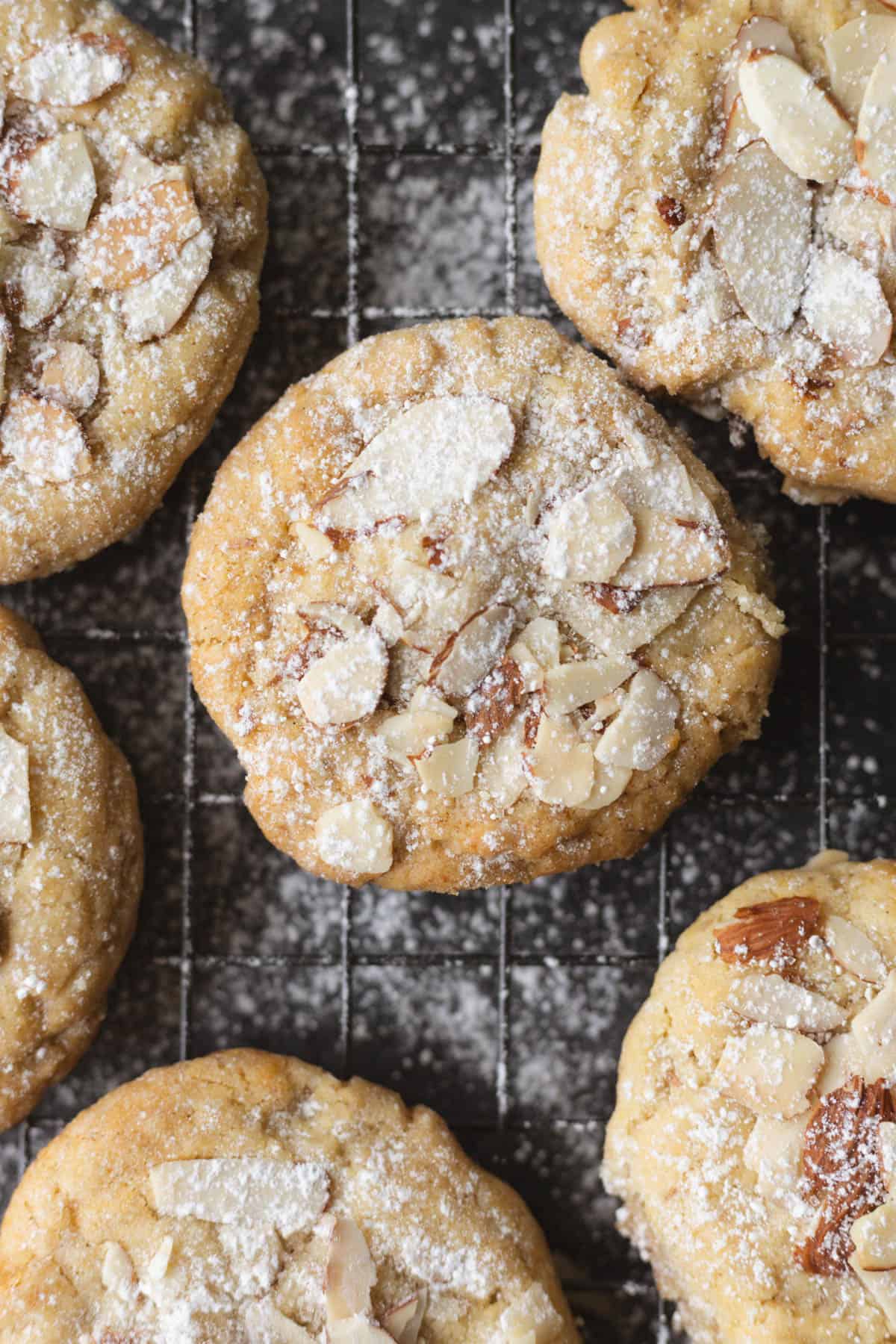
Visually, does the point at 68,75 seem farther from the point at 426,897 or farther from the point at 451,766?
the point at 426,897

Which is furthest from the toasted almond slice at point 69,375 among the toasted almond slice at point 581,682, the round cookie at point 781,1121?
the round cookie at point 781,1121

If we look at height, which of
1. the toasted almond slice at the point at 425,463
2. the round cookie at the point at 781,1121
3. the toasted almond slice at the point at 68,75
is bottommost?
the round cookie at the point at 781,1121

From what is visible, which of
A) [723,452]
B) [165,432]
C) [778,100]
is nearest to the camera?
[778,100]

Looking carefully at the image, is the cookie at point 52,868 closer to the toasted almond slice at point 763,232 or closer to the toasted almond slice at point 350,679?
the toasted almond slice at point 350,679

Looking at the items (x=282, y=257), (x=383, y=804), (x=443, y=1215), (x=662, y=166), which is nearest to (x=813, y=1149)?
(x=443, y=1215)

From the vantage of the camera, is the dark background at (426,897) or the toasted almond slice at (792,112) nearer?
the toasted almond slice at (792,112)

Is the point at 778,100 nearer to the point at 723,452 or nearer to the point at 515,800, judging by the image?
the point at 723,452

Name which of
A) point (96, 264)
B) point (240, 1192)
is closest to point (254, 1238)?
point (240, 1192)
